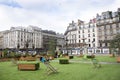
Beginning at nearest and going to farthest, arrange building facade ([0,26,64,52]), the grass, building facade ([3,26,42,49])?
the grass, building facade ([3,26,42,49]), building facade ([0,26,64,52])

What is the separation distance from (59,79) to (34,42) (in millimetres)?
Answer: 119556

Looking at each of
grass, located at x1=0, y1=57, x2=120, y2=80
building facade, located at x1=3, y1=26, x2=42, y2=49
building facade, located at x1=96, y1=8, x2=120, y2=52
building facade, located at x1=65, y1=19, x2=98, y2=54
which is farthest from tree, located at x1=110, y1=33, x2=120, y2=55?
building facade, located at x1=3, y1=26, x2=42, y2=49

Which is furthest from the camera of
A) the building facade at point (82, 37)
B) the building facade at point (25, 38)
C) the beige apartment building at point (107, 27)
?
the building facade at point (25, 38)

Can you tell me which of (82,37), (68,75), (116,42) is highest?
(82,37)

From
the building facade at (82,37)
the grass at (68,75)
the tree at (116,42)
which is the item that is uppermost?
Answer: the building facade at (82,37)

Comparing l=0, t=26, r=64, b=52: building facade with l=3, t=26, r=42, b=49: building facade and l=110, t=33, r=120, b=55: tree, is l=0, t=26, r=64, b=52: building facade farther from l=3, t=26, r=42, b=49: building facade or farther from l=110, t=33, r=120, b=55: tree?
l=110, t=33, r=120, b=55: tree

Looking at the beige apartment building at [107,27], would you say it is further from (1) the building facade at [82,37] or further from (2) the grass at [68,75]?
(2) the grass at [68,75]

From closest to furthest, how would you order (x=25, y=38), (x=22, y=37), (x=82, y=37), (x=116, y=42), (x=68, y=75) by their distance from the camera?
(x=68, y=75) → (x=116, y=42) → (x=82, y=37) → (x=22, y=37) → (x=25, y=38)

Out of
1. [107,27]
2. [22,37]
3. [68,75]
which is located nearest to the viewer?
[68,75]

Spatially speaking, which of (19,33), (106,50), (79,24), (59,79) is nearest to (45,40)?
(19,33)

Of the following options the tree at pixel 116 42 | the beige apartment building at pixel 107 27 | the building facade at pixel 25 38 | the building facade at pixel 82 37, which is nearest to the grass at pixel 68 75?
the tree at pixel 116 42

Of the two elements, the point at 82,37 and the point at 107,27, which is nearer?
the point at 107,27

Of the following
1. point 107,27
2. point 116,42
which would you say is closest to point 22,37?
point 107,27

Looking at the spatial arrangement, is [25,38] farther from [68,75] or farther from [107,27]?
[68,75]
